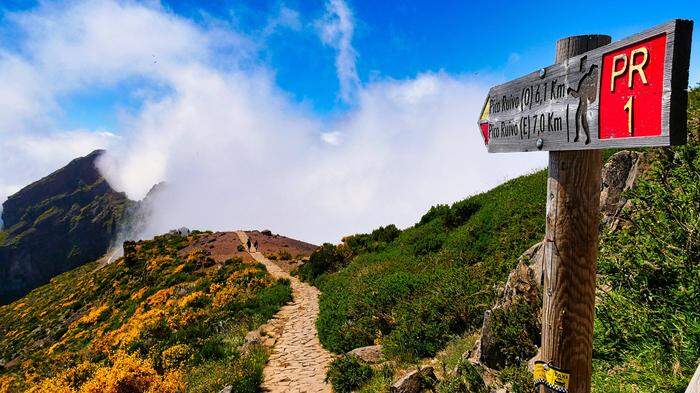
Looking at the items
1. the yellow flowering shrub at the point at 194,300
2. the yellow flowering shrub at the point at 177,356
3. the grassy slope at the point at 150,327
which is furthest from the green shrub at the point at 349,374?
the yellow flowering shrub at the point at 194,300

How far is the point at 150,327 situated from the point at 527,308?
16.1 metres

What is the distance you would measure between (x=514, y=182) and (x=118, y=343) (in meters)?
19.7

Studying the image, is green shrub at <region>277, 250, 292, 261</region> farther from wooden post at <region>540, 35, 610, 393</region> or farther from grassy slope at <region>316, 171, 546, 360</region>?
wooden post at <region>540, 35, 610, 393</region>

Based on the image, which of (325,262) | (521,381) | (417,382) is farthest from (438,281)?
(325,262)

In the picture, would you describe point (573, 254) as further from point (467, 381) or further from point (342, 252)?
point (342, 252)

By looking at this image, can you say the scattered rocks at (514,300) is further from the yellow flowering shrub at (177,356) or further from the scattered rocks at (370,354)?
the yellow flowering shrub at (177,356)

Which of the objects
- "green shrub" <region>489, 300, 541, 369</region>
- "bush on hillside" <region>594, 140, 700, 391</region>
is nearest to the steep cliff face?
"green shrub" <region>489, 300, 541, 369</region>

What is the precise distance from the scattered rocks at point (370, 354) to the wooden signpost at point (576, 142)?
6.43 meters

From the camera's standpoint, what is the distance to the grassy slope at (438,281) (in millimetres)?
8148

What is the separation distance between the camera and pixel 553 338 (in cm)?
254

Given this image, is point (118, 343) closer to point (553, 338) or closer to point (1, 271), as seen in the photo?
point (553, 338)

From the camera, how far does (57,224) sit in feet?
468

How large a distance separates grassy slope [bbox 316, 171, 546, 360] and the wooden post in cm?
552

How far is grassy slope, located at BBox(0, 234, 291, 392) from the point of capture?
10039 mm
